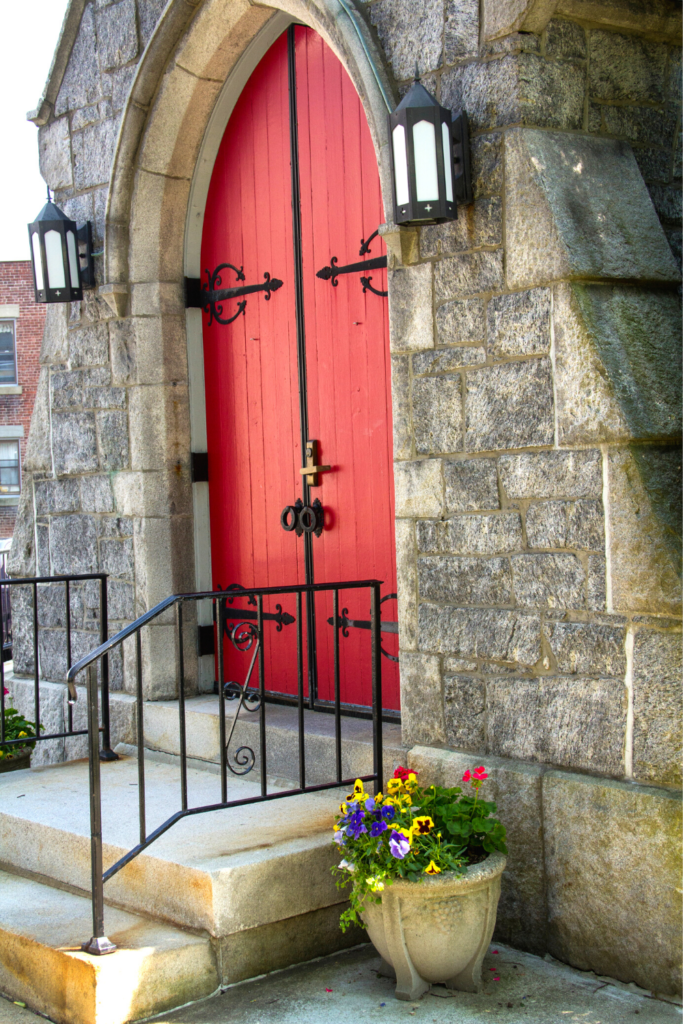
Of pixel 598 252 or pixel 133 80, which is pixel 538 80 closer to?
pixel 598 252

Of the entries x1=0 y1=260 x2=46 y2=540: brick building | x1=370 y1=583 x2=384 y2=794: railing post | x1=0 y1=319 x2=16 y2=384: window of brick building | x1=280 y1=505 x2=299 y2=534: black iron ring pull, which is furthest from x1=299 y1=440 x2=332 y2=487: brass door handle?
x1=0 y1=319 x2=16 y2=384: window of brick building

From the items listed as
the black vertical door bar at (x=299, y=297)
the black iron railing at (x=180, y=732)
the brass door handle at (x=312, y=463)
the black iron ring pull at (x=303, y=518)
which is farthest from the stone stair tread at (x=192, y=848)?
the brass door handle at (x=312, y=463)

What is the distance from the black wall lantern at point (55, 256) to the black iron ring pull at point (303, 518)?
1450 mm

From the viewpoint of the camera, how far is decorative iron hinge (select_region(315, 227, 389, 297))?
393 centimetres

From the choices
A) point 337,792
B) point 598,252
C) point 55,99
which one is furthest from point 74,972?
point 55,99

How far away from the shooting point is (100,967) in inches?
110

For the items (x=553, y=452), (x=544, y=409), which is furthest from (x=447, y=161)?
(x=553, y=452)

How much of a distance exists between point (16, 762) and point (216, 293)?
2.24 m

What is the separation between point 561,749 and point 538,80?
6.58ft

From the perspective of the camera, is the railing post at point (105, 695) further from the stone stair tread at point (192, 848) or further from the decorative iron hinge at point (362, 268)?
the decorative iron hinge at point (362, 268)

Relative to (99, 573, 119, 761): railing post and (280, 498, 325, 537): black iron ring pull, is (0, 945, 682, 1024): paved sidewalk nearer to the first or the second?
(99, 573, 119, 761): railing post

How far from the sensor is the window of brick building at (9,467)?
70.2 ft

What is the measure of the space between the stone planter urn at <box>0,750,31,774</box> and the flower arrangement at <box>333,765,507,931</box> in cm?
207

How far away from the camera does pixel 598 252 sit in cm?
305
